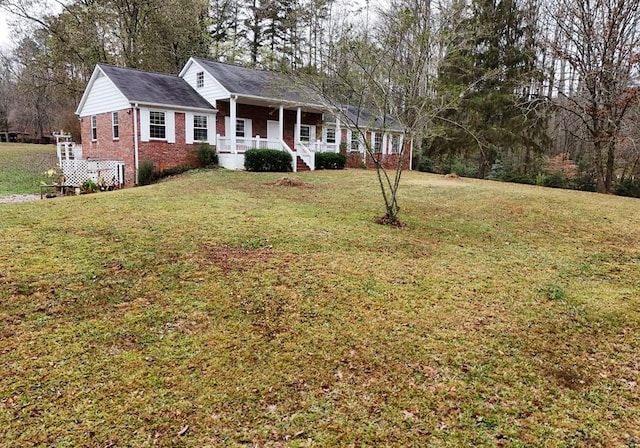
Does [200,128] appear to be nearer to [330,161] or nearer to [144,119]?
[144,119]

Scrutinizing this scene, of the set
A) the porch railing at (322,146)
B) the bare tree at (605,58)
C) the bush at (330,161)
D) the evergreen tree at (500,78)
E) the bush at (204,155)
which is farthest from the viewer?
the evergreen tree at (500,78)

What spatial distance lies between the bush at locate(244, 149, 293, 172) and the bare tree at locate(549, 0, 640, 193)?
1141cm

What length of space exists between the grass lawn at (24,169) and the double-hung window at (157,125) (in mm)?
4913

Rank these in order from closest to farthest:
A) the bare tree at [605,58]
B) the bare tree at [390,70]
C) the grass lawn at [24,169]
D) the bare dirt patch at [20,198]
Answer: the bare tree at [390,70]
the bare dirt patch at [20,198]
the bare tree at [605,58]
the grass lawn at [24,169]

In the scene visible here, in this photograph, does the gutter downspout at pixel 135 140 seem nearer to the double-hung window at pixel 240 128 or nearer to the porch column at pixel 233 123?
the porch column at pixel 233 123

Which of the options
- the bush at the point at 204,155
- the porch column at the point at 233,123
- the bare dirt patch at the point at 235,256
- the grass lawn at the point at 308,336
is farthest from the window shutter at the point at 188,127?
the bare dirt patch at the point at 235,256

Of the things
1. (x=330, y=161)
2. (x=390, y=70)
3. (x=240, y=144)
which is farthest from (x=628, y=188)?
(x=240, y=144)

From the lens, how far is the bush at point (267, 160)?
18016mm

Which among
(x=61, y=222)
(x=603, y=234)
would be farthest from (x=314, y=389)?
(x=603, y=234)

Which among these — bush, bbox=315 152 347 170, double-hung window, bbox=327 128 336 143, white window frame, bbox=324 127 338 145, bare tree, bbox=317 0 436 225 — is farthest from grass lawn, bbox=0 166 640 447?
double-hung window, bbox=327 128 336 143

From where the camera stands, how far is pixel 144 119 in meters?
17.0

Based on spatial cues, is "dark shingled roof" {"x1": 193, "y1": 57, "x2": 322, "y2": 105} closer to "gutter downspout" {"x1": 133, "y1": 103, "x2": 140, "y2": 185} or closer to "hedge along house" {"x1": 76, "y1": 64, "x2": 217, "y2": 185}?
"hedge along house" {"x1": 76, "y1": 64, "x2": 217, "y2": 185}

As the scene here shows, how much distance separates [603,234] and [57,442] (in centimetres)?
976

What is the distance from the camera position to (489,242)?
7730mm
